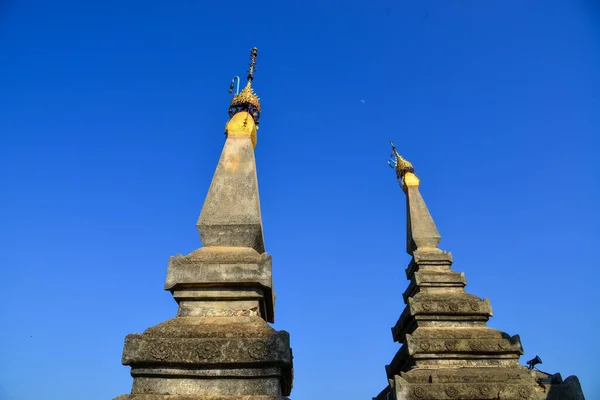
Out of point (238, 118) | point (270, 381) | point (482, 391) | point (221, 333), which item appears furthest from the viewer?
point (482, 391)

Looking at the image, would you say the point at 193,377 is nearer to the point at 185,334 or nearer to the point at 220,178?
the point at 185,334

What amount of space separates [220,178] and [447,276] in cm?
815

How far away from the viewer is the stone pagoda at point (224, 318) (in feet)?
13.5

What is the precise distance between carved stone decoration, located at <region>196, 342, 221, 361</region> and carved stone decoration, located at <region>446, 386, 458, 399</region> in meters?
6.19

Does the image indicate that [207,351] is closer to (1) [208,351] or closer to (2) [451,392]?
(1) [208,351]

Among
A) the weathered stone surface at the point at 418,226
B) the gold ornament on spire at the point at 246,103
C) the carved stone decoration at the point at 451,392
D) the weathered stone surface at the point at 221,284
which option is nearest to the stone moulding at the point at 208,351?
the weathered stone surface at the point at 221,284

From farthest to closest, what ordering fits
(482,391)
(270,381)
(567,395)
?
(567,395)
(482,391)
(270,381)

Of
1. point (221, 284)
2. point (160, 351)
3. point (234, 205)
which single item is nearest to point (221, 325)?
point (221, 284)

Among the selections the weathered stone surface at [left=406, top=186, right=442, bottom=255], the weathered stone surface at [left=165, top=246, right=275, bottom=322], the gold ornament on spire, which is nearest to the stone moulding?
the weathered stone surface at [left=165, top=246, right=275, bottom=322]

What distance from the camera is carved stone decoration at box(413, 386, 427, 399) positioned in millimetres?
8242

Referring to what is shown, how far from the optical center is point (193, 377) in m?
4.21

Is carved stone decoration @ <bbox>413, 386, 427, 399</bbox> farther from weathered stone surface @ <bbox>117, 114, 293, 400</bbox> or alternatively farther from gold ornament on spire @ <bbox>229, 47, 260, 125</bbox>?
gold ornament on spire @ <bbox>229, 47, 260, 125</bbox>

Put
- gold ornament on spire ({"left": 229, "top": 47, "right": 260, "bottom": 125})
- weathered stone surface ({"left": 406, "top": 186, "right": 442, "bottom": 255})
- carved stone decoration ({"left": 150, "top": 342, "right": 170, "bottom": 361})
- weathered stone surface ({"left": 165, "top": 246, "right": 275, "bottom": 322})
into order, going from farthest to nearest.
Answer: weathered stone surface ({"left": 406, "top": 186, "right": 442, "bottom": 255}), gold ornament on spire ({"left": 229, "top": 47, "right": 260, "bottom": 125}), weathered stone surface ({"left": 165, "top": 246, "right": 275, "bottom": 322}), carved stone decoration ({"left": 150, "top": 342, "right": 170, "bottom": 361})

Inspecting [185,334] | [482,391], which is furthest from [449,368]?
[185,334]
